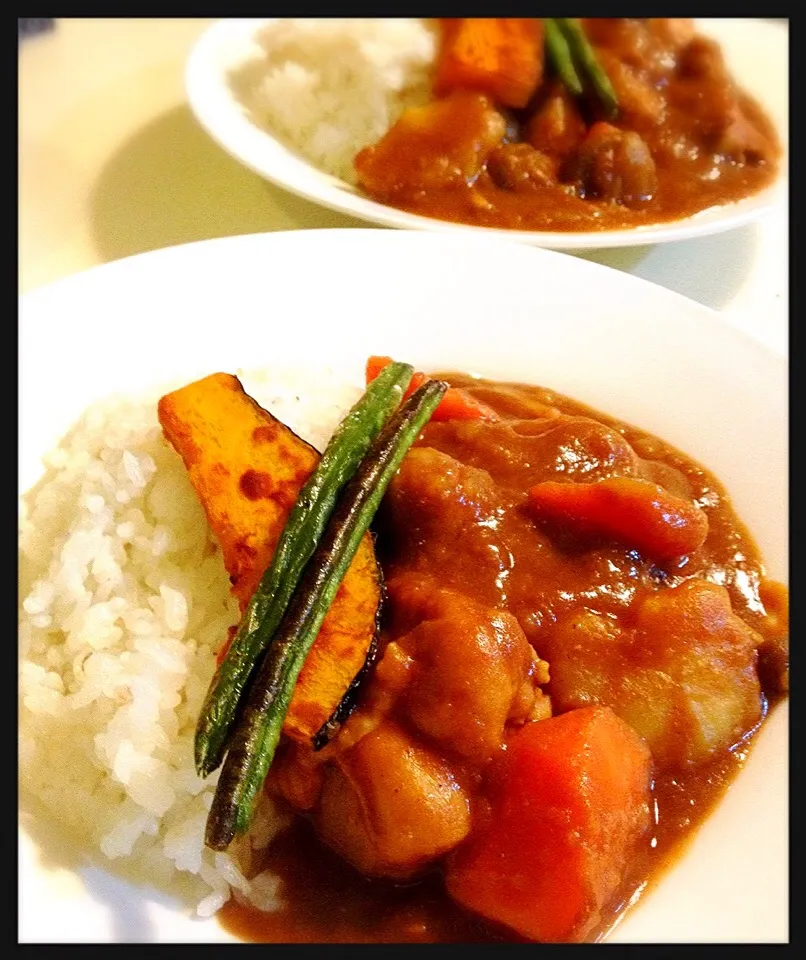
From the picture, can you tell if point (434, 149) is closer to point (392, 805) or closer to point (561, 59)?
point (561, 59)

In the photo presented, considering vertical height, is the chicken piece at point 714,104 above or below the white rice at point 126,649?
above

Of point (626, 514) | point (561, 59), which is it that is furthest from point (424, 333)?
point (561, 59)

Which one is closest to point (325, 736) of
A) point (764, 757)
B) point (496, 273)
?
point (764, 757)

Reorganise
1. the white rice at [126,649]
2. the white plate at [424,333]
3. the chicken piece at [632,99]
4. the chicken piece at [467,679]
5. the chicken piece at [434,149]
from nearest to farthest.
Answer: the chicken piece at [467,679] → the white rice at [126,649] → the white plate at [424,333] → the chicken piece at [434,149] → the chicken piece at [632,99]

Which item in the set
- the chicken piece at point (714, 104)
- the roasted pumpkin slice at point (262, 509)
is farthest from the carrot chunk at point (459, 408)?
the chicken piece at point (714, 104)

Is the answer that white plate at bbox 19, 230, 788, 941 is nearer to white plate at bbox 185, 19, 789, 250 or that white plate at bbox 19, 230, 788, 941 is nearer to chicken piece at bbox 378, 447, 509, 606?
white plate at bbox 185, 19, 789, 250

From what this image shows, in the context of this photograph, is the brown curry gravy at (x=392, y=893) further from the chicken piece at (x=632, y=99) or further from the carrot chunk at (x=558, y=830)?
the chicken piece at (x=632, y=99)

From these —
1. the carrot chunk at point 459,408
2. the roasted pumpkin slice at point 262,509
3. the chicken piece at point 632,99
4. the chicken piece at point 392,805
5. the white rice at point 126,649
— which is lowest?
the white rice at point 126,649

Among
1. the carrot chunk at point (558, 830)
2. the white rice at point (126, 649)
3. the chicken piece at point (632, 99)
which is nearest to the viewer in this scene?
the carrot chunk at point (558, 830)
